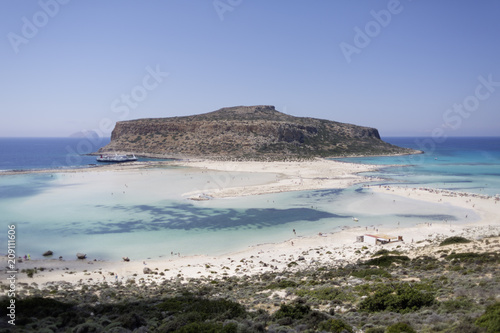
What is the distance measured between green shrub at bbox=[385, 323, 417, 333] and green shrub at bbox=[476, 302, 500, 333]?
4.97 feet

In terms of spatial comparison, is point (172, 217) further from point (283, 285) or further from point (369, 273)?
point (369, 273)

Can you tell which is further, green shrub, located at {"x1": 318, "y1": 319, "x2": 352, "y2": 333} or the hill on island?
the hill on island

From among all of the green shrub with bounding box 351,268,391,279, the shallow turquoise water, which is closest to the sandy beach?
the shallow turquoise water

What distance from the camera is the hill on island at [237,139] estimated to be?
89.6 metres

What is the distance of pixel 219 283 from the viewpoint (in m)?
15.8

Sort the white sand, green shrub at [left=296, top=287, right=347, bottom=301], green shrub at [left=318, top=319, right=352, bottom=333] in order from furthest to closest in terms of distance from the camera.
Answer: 1. the white sand
2. green shrub at [left=296, top=287, right=347, bottom=301]
3. green shrub at [left=318, top=319, right=352, bottom=333]

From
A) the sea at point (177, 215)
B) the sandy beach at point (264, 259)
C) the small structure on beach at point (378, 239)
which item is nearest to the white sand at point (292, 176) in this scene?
the sea at point (177, 215)

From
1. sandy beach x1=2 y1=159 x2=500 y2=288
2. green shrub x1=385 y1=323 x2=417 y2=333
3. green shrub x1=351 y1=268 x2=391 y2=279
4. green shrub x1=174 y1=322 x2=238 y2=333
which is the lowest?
sandy beach x1=2 y1=159 x2=500 y2=288

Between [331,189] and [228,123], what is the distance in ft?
197

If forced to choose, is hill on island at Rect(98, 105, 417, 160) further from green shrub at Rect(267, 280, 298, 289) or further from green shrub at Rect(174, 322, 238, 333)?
green shrub at Rect(174, 322, 238, 333)

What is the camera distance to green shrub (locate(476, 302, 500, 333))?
7.19 meters

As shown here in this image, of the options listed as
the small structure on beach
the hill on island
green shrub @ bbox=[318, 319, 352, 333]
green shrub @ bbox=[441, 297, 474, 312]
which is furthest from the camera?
the hill on island

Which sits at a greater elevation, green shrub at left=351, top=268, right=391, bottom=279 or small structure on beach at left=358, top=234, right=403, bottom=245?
green shrub at left=351, top=268, right=391, bottom=279

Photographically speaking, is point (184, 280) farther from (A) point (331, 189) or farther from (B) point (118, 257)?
(A) point (331, 189)
